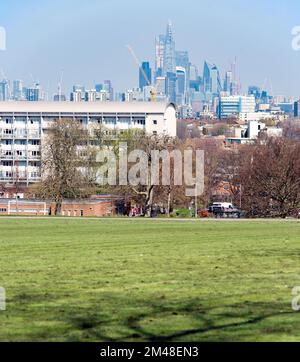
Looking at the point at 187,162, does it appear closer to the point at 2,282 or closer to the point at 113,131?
the point at 113,131

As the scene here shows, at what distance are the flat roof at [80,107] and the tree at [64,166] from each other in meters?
48.3

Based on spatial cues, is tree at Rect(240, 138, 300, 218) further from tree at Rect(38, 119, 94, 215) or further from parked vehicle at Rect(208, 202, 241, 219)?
tree at Rect(38, 119, 94, 215)

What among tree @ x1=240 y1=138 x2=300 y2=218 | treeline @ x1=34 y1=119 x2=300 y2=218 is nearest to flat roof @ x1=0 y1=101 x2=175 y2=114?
treeline @ x1=34 y1=119 x2=300 y2=218

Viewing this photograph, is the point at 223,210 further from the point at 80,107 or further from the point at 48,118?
the point at 80,107

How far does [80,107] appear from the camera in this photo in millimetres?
135125

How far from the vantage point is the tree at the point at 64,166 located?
77125 millimetres

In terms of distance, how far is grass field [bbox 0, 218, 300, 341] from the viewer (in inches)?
477

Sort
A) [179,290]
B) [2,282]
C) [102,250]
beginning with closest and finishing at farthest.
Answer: [179,290]
[2,282]
[102,250]

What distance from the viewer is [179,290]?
597 inches

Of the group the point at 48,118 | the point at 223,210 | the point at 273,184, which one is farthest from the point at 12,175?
the point at 273,184

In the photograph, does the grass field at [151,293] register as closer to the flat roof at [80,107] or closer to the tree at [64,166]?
the tree at [64,166]

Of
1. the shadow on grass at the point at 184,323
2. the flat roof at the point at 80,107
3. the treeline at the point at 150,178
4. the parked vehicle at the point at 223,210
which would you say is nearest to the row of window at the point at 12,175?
the flat roof at the point at 80,107

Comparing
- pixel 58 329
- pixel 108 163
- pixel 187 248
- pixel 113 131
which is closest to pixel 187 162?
pixel 108 163
